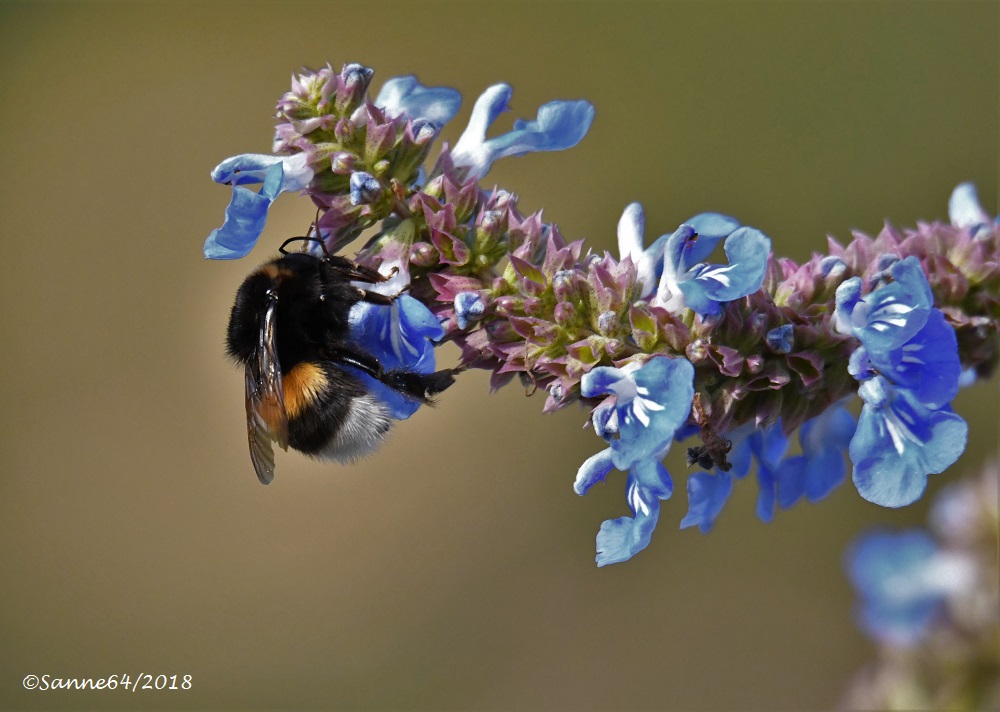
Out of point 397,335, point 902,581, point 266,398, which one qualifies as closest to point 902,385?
point 397,335

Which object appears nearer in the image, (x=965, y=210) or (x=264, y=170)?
(x=264, y=170)

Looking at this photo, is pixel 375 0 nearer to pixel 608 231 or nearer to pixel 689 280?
pixel 608 231

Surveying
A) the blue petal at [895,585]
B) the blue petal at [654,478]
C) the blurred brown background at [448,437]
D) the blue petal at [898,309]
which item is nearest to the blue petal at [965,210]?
the blue petal at [898,309]

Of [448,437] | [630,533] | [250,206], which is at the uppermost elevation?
[250,206]

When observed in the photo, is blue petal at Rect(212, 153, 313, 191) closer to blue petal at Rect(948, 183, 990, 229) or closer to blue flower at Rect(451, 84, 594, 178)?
blue flower at Rect(451, 84, 594, 178)

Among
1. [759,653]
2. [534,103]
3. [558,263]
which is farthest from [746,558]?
[558,263]

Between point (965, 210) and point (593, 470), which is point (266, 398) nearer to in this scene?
point (593, 470)

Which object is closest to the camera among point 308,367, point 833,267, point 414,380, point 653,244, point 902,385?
point 902,385
